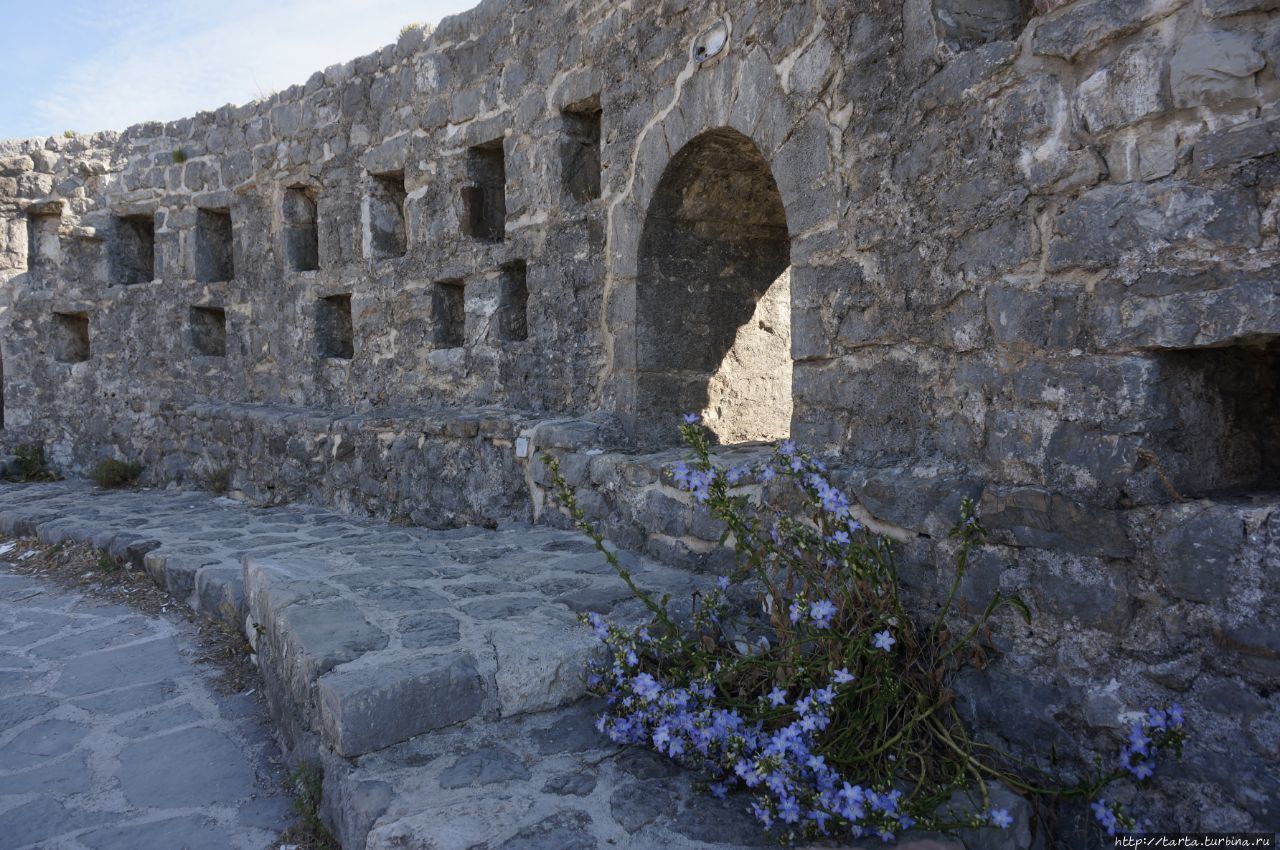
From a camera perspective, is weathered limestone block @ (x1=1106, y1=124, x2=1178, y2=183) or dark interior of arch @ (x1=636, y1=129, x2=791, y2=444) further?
dark interior of arch @ (x1=636, y1=129, x2=791, y2=444)

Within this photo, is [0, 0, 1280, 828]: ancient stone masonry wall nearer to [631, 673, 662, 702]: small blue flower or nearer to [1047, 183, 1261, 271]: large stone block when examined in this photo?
[1047, 183, 1261, 271]: large stone block

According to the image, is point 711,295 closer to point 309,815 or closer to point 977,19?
point 977,19

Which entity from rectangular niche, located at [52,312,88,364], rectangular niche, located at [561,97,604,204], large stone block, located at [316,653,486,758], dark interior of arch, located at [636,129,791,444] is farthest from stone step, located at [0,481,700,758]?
Result: rectangular niche, located at [52,312,88,364]

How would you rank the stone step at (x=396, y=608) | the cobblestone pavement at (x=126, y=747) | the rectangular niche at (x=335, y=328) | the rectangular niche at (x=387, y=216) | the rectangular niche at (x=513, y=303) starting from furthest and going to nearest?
the rectangular niche at (x=335, y=328) < the rectangular niche at (x=387, y=216) < the rectangular niche at (x=513, y=303) < the cobblestone pavement at (x=126, y=747) < the stone step at (x=396, y=608)

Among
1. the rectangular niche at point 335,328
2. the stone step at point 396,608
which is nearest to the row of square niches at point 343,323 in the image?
the rectangular niche at point 335,328

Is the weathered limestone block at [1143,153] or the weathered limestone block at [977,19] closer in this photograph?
the weathered limestone block at [1143,153]

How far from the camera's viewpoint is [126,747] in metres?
2.87

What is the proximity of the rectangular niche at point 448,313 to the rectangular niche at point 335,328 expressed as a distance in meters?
1.07

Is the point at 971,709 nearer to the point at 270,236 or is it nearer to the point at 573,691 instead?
the point at 573,691

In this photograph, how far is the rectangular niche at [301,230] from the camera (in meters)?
6.32

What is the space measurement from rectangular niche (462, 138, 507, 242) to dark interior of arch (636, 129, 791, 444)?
4.65ft

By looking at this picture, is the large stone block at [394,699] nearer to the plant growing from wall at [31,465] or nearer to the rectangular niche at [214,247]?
the rectangular niche at [214,247]

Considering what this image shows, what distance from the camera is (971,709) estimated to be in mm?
2186

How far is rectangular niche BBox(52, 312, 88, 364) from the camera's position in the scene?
7815 mm
